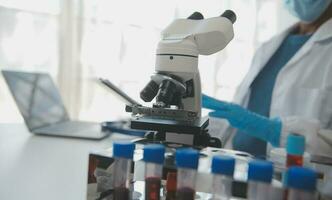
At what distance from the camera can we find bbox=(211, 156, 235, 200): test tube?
384 millimetres

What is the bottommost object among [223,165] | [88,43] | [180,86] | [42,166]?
[42,166]

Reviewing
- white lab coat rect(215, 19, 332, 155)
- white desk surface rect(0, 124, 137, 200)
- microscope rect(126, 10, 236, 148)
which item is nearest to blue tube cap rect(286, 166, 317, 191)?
microscope rect(126, 10, 236, 148)

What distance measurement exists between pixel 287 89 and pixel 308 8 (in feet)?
1.07

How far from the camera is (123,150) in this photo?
0.43 metres

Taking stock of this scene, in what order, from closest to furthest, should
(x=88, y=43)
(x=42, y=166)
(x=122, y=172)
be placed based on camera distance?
(x=122, y=172) < (x=42, y=166) < (x=88, y=43)

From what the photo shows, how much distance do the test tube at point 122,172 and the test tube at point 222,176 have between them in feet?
0.40

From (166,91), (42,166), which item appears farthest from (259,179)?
(42,166)

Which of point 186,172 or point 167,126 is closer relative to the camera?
point 186,172

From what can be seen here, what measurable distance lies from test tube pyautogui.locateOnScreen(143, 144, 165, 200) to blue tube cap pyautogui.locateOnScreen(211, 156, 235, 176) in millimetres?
73

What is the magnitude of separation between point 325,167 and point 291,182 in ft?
0.87

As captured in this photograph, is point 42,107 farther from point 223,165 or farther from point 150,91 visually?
point 223,165

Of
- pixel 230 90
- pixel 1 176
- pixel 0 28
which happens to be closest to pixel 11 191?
pixel 1 176

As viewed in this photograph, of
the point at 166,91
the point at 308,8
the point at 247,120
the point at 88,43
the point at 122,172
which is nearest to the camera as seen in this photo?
the point at 122,172

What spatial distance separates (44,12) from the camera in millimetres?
1510
